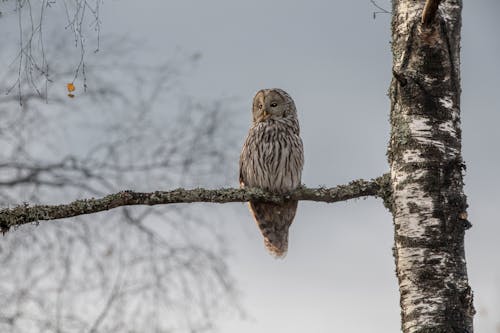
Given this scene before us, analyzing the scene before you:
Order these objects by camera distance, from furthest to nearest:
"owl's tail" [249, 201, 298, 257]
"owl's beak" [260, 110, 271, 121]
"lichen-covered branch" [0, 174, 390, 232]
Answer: "owl's beak" [260, 110, 271, 121] → "owl's tail" [249, 201, 298, 257] → "lichen-covered branch" [0, 174, 390, 232]

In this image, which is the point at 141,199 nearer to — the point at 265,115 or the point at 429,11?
the point at 429,11

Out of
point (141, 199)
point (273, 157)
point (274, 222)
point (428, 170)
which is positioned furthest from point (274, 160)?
point (428, 170)

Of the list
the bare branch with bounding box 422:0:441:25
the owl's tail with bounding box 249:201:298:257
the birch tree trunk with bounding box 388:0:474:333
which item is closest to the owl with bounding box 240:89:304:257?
the owl's tail with bounding box 249:201:298:257

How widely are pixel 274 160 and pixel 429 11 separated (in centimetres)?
223

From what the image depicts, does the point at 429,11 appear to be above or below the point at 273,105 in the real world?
below

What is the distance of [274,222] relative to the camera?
588cm

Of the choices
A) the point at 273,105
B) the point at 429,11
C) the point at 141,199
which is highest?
the point at 273,105

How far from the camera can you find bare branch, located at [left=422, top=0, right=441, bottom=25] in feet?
12.6

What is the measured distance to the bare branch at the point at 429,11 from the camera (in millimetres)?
3840

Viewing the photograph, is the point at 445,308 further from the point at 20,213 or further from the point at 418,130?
the point at 20,213

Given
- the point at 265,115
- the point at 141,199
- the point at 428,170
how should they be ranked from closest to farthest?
the point at 428,170 < the point at 141,199 < the point at 265,115

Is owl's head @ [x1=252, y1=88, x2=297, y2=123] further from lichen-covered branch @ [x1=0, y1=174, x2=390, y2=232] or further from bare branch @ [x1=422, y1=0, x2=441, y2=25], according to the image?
bare branch @ [x1=422, y1=0, x2=441, y2=25]

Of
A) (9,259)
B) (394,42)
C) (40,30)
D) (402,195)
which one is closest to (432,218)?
(402,195)

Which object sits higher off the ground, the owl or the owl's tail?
the owl
